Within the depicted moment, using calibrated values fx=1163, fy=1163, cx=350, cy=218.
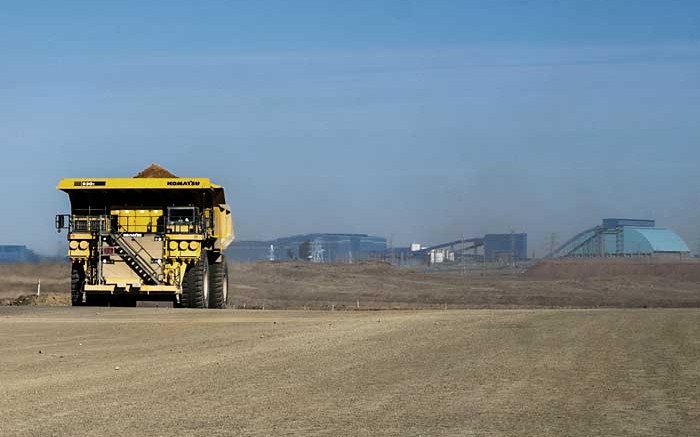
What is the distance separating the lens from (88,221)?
A: 40.5 m

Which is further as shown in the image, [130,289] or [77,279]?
[77,279]

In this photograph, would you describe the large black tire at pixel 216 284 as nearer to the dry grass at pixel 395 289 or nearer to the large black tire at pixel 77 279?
the large black tire at pixel 77 279

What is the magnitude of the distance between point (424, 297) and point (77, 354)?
50.8m

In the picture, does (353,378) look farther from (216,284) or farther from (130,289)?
(216,284)

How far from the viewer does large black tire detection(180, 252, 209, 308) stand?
40.2 m

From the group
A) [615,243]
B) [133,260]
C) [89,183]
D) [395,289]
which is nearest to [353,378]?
[133,260]

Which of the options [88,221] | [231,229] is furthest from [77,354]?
[231,229]

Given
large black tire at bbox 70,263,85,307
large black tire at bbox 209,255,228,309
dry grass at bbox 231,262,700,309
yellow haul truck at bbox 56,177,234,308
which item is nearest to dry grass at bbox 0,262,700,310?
dry grass at bbox 231,262,700,309

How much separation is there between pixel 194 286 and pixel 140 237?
250 cm

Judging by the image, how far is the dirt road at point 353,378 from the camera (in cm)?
1303

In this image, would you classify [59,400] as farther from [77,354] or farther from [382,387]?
[77,354]

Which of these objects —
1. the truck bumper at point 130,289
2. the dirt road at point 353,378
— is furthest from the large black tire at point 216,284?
the dirt road at point 353,378

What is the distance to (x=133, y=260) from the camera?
39.8m

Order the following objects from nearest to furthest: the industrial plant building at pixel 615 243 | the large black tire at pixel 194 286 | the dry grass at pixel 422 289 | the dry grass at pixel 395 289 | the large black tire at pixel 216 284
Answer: the large black tire at pixel 194 286, the large black tire at pixel 216 284, the dry grass at pixel 395 289, the dry grass at pixel 422 289, the industrial plant building at pixel 615 243
